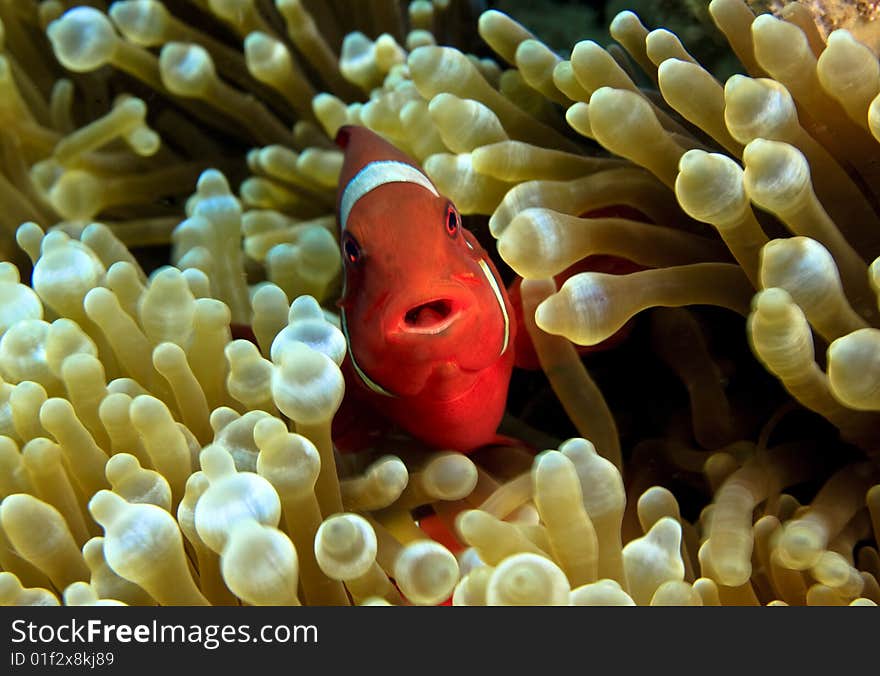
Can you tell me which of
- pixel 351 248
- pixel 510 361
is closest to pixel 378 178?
pixel 351 248

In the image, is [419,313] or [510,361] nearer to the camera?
[419,313]

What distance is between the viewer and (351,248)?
80 centimetres

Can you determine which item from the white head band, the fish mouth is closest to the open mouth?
the fish mouth

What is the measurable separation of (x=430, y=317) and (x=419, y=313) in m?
0.01

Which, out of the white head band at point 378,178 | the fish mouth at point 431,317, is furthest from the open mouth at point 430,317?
the white head band at point 378,178

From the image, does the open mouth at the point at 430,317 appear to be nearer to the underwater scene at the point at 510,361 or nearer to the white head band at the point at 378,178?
the underwater scene at the point at 510,361

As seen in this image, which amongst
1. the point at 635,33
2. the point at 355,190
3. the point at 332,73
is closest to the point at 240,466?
the point at 355,190

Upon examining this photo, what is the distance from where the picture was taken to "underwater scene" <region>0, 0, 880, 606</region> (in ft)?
2.06

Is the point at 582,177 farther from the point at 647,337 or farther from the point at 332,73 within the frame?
the point at 332,73

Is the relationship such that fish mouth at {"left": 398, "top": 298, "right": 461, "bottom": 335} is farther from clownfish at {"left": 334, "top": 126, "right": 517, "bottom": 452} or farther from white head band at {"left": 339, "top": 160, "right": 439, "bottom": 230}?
white head band at {"left": 339, "top": 160, "right": 439, "bottom": 230}

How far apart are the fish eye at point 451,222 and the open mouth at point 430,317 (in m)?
0.07

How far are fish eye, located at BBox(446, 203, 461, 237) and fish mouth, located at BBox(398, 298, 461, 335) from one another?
0.07 m

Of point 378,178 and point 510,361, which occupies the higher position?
point 378,178

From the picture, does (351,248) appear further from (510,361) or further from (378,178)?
(510,361)
